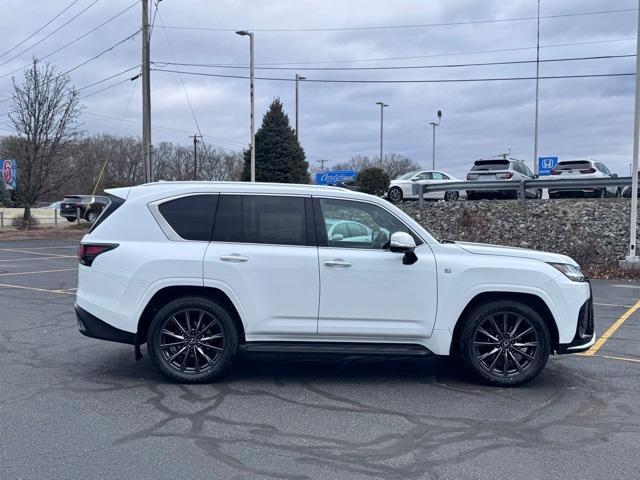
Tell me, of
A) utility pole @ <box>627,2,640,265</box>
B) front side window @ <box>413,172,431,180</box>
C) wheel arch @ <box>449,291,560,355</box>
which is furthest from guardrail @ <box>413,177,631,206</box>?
wheel arch @ <box>449,291,560,355</box>

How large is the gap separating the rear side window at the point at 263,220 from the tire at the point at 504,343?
1.81 m

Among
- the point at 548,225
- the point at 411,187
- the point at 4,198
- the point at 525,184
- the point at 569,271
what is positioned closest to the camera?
the point at 569,271

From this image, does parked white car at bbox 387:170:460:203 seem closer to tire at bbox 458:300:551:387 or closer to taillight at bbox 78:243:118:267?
tire at bbox 458:300:551:387

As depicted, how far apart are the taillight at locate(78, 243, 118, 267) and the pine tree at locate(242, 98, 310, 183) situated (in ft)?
110

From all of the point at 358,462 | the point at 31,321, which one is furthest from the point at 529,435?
the point at 31,321

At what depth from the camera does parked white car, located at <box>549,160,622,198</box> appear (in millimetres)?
21312

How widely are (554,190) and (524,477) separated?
18846 millimetres

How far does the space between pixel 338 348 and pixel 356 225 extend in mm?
1203

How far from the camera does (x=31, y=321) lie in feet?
31.3

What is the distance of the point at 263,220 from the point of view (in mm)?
6246

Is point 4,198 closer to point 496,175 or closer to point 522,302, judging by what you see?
point 496,175

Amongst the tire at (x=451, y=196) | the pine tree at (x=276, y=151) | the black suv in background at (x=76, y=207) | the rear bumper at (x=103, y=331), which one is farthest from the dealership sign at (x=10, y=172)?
the rear bumper at (x=103, y=331)

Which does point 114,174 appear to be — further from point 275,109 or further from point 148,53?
point 148,53

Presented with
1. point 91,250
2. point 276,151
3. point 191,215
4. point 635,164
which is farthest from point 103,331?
point 276,151
